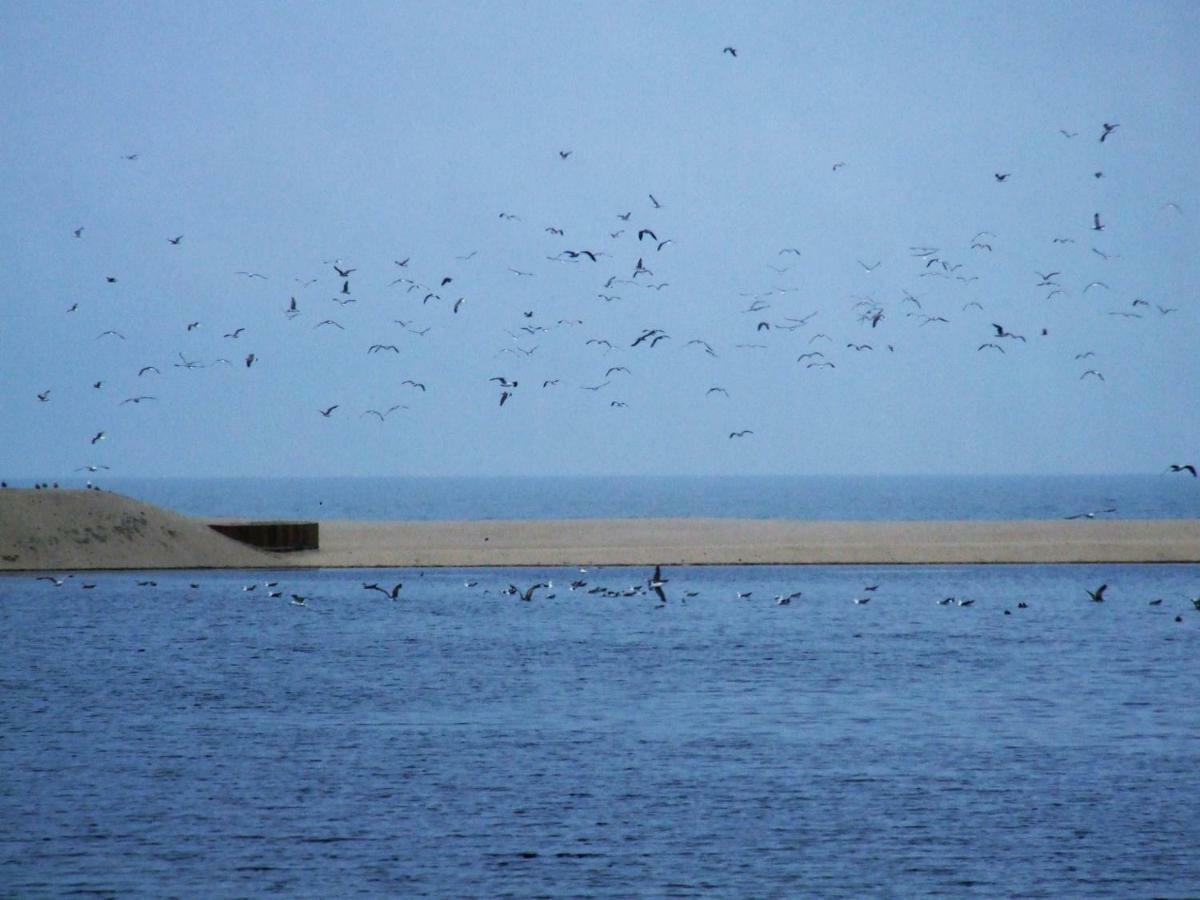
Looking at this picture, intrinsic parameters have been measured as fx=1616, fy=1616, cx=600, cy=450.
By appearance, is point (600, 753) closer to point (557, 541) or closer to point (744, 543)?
point (744, 543)

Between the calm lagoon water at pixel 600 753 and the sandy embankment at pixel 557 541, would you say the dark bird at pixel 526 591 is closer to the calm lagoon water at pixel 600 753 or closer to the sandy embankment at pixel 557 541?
the calm lagoon water at pixel 600 753

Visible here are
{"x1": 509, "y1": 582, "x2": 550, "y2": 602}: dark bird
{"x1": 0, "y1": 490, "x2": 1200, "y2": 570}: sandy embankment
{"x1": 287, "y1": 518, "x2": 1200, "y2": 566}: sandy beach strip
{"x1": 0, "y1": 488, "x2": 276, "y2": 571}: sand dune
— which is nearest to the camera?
{"x1": 509, "y1": 582, "x2": 550, "y2": 602}: dark bird

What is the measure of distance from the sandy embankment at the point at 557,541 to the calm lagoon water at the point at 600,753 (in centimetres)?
1666

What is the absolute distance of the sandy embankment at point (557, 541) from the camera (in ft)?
256

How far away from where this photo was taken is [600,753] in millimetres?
31844

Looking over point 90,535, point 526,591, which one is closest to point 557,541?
point 526,591

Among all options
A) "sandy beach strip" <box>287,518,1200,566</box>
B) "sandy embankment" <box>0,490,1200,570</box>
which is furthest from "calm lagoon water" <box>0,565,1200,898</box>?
"sandy beach strip" <box>287,518,1200,566</box>

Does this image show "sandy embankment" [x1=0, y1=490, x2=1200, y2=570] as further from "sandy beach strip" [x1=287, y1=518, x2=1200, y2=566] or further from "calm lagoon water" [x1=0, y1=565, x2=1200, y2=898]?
"calm lagoon water" [x1=0, y1=565, x2=1200, y2=898]

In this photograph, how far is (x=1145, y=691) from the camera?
133 ft

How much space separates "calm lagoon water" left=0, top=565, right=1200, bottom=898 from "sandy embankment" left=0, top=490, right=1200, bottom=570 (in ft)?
54.7

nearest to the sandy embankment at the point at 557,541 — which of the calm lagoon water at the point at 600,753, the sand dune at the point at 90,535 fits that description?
the sand dune at the point at 90,535

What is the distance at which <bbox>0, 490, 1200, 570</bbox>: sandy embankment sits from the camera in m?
78.0

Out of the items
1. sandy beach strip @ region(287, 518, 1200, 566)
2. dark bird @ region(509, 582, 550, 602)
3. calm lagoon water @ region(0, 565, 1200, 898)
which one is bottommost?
calm lagoon water @ region(0, 565, 1200, 898)

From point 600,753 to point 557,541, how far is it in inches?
2794
